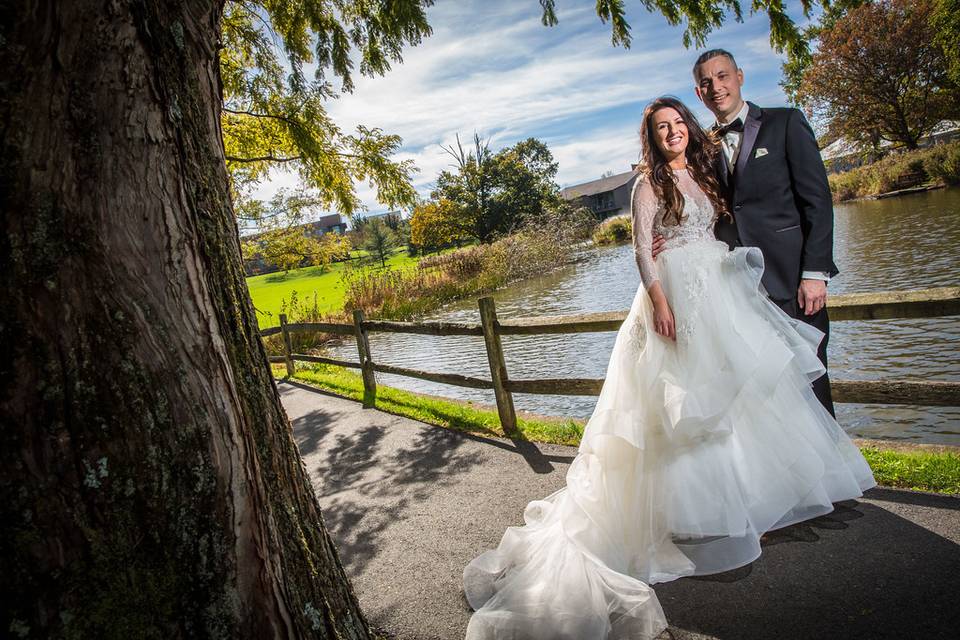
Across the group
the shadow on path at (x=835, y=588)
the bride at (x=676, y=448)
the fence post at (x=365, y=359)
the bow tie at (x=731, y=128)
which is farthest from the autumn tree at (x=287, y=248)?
the shadow on path at (x=835, y=588)

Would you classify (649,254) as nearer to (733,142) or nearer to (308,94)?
(733,142)

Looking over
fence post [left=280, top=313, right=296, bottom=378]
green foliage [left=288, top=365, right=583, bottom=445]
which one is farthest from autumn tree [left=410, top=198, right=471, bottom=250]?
green foliage [left=288, top=365, right=583, bottom=445]

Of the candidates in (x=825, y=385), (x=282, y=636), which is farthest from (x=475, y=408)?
(x=282, y=636)

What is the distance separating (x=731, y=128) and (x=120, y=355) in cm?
322

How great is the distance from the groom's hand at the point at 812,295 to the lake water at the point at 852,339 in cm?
275

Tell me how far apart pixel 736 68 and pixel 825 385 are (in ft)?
6.36

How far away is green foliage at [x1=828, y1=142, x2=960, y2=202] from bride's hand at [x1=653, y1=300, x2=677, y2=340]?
3022 centimetres

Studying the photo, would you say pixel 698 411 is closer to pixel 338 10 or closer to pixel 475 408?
pixel 475 408

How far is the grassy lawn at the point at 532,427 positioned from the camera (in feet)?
10.4

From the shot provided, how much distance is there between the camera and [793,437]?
265 centimetres

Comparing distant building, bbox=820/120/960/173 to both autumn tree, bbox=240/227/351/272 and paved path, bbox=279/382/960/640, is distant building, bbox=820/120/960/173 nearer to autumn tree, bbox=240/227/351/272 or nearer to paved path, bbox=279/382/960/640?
autumn tree, bbox=240/227/351/272

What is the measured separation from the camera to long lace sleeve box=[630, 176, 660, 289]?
304 centimetres

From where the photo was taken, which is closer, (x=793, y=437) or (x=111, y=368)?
(x=111, y=368)

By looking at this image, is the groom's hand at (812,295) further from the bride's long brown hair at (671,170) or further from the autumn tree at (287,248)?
the autumn tree at (287,248)
